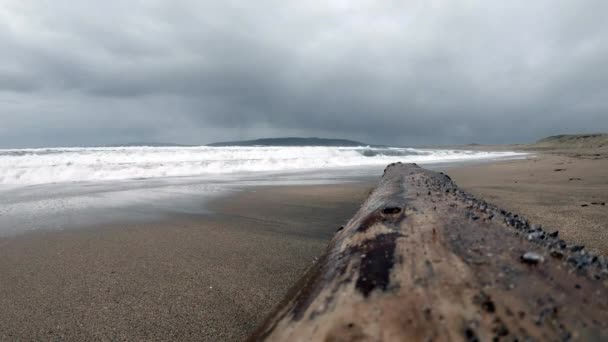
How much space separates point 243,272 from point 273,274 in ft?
0.77

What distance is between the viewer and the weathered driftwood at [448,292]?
0.97 metres

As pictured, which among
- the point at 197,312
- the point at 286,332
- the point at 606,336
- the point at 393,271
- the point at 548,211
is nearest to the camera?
the point at 606,336

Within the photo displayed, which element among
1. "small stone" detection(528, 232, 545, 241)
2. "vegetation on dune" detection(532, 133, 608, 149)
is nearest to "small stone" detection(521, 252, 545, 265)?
"small stone" detection(528, 232, 545, 241)

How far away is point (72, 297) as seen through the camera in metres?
2.09

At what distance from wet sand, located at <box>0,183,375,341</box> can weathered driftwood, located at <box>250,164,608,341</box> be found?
0.72m

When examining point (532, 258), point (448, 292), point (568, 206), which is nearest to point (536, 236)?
point (532, 258)

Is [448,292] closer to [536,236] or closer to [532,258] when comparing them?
Result: [532,258]

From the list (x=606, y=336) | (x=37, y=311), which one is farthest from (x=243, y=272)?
(x=606, y=336)

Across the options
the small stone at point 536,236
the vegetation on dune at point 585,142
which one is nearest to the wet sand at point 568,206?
the small stone at point 536,236

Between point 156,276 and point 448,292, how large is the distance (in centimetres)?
208

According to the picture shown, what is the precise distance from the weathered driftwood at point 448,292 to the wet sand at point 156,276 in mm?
719

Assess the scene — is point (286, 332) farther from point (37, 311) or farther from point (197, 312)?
point (37, 311)

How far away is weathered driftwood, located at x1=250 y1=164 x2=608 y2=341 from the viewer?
0.97 meters

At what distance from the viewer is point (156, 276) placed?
2.42 meters
